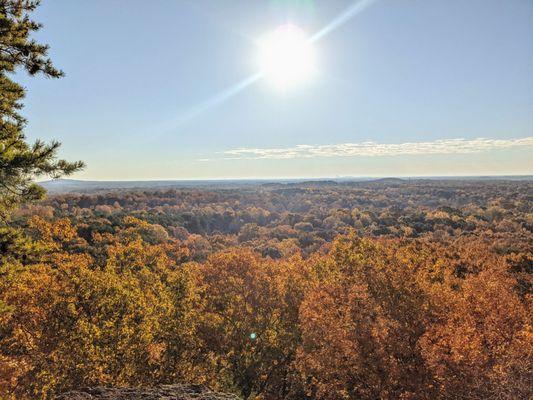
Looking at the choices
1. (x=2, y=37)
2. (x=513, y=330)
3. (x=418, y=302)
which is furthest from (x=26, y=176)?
(x=513, y=330)

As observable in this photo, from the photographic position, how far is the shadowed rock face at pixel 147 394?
13.1m

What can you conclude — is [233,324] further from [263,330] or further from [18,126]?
[18,126]

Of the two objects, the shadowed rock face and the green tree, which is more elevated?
the green tree

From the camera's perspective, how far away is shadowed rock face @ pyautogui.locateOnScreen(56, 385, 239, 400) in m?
13.1

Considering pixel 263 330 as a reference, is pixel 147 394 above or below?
above

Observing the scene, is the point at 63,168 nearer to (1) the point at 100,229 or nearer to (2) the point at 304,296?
(2) the point at 304,296

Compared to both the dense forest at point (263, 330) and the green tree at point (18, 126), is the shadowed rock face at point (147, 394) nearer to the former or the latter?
the dense forest at point (263, 330)

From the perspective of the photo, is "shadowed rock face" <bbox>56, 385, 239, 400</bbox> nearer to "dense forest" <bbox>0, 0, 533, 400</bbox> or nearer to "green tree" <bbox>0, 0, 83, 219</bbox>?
"dense forest" <bbox>0, 0, 533, 400</bbox>

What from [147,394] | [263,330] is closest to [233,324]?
[263,330]

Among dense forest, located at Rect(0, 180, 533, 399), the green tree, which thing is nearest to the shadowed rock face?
dense forest, located at Rect(0, 180, 533, 399)

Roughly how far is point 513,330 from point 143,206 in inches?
7090

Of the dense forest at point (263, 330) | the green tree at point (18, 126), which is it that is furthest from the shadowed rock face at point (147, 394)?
the green tree at point (18, 126)

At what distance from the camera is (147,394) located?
13.4m

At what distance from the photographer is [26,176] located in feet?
50.0
